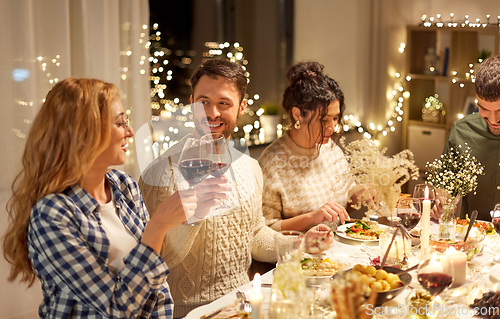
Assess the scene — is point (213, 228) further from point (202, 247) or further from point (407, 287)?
point (407, 287)

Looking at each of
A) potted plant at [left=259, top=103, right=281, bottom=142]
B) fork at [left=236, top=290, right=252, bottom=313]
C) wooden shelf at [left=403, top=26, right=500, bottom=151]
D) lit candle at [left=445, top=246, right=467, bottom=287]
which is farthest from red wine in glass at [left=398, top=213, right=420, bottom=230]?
wooden shelf at [left=403, top=26, right=500, bottom=151]

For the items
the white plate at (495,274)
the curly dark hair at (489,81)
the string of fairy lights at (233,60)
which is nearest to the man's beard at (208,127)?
the string of fairy lights at (233,60)

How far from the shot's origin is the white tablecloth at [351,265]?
53.1 inches

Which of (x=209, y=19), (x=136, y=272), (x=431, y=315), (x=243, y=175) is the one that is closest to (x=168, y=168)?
(x=243, y=175)

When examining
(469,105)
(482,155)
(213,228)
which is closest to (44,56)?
(213,228)

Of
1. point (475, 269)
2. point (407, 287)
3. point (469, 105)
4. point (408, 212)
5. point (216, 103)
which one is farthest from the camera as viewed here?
point (469, 105)

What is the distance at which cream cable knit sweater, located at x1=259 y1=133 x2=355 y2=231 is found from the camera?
236 centimetres

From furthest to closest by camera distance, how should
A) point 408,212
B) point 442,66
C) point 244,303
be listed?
point 442,66 < point 408,212 < point 244,303

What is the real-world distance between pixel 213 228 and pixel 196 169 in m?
0.66

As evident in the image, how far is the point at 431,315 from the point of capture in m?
1.31

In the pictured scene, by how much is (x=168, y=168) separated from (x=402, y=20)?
3734mm

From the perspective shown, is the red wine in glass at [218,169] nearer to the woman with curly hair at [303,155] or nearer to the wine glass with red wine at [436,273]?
the wine glass with red wine at [436,273]

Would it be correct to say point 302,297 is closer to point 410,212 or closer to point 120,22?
point 410,212

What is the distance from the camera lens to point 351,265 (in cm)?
170
